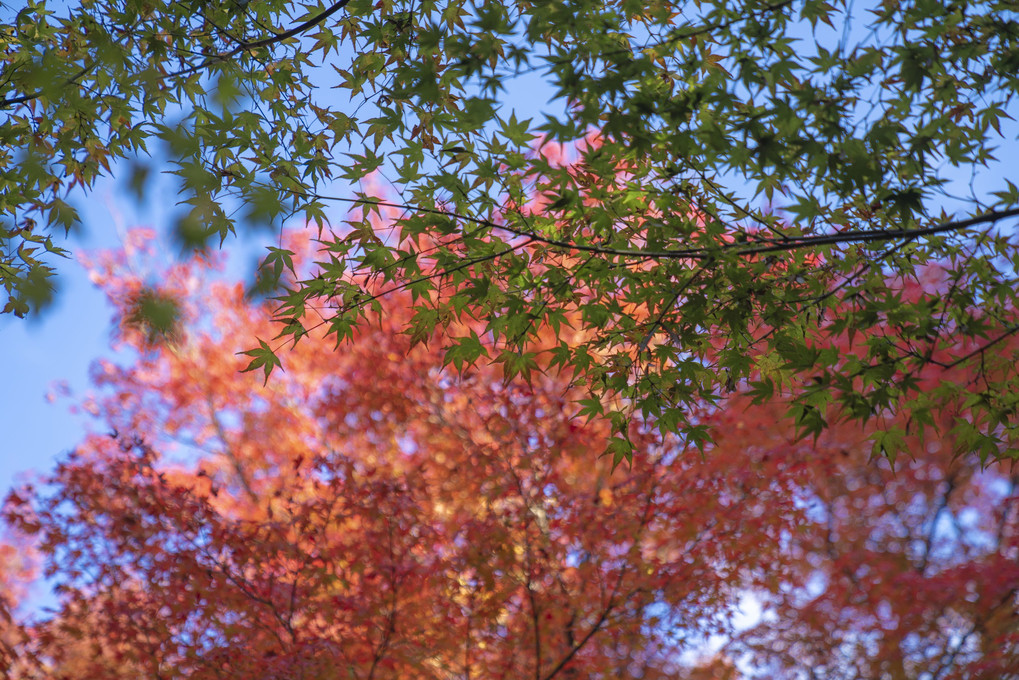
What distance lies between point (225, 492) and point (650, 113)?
11.8 metres

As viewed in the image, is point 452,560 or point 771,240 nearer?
point 771,240

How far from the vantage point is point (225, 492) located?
12852 mm

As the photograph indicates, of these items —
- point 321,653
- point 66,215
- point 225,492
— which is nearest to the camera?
point 66,215

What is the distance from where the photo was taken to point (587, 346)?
12.3 feet

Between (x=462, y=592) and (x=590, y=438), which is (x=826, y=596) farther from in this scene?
(x=462, y=592)

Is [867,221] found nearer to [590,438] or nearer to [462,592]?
[590,438]

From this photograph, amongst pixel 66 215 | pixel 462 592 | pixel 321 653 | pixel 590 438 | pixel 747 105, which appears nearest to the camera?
pixel 747 105

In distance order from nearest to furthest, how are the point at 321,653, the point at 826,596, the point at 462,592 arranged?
the point at 321,653
the point at 462,592
the point at 826,596

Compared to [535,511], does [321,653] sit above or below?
below

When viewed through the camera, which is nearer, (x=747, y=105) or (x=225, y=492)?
(x=747, y=105)

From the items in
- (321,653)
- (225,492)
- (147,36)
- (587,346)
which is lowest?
(321,653)

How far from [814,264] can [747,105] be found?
934mm

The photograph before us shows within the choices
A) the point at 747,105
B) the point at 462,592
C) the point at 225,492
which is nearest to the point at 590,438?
the point at 462,592

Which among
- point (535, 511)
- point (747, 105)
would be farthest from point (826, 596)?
point (747, 105)
